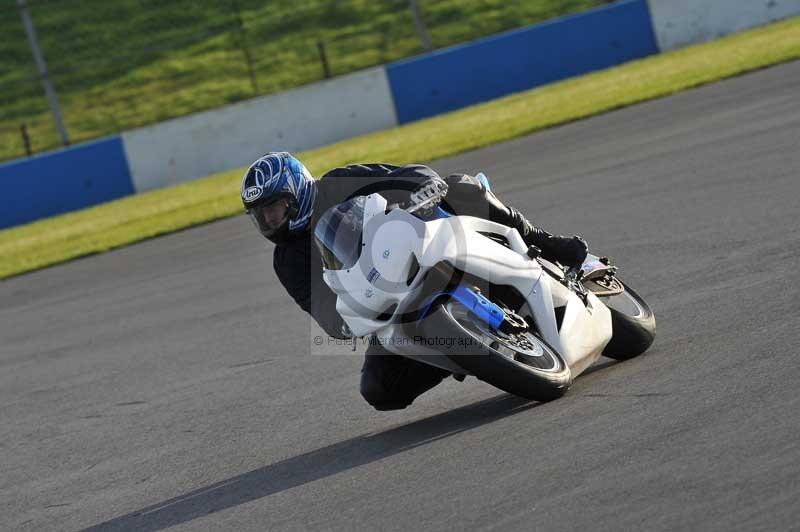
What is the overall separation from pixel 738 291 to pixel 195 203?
13.6 m

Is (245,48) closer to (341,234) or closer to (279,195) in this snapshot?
(279,195)

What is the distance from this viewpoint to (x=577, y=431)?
17.6ft

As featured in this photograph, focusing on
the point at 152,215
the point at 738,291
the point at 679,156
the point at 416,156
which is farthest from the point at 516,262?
the point at 152,215

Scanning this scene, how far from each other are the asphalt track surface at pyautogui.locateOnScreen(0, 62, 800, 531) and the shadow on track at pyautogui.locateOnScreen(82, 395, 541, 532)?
0.02 meters

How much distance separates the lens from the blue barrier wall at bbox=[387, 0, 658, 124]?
950 inches

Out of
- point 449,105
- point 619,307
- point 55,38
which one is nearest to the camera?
point 619,307

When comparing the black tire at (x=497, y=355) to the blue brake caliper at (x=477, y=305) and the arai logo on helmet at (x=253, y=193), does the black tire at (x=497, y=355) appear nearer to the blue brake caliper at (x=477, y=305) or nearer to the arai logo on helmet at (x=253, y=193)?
the blue brake caliper at (x=477, y=305)

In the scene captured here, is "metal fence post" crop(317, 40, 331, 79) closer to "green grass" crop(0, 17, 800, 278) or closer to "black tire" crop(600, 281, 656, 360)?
"green grass" crop(0, 17, 800, 278)

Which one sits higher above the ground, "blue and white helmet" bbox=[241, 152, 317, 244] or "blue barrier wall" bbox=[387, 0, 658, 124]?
"blue and white helmet" bbox=[241, 152, 317, 244]

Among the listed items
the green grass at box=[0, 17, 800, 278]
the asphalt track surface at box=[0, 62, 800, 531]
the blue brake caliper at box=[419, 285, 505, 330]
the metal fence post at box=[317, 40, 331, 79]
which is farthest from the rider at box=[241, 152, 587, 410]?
the metal fence post at box=[317, 40, 331, 79]

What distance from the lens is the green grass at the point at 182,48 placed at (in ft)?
92.1

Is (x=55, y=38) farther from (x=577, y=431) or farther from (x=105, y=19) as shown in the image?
(x=577, y=431)

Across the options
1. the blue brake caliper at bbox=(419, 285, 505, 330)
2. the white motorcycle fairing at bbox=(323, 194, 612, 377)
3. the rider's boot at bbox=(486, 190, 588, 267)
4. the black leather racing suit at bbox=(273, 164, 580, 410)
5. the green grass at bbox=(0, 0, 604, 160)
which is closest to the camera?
the white motorcycle fairing at bbox=(323, 194, 612, 377)

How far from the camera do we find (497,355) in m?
5.64
